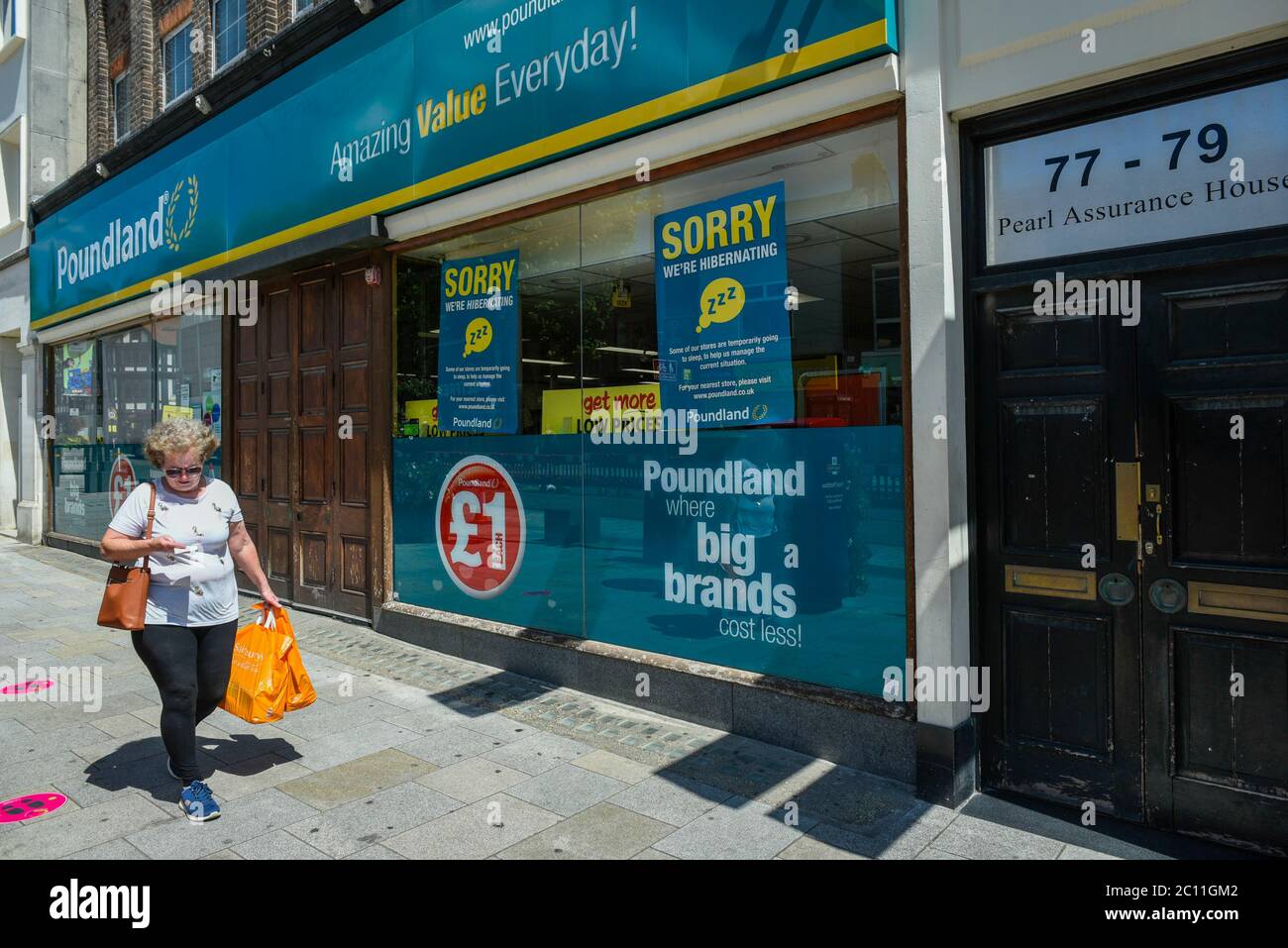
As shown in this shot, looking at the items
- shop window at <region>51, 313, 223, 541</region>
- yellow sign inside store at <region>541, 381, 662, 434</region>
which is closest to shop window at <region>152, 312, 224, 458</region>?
shop window at <region>51, 313, 223, 541</region>

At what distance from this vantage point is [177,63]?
13.3 metres

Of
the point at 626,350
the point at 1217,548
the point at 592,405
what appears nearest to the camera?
the point at 1217,548

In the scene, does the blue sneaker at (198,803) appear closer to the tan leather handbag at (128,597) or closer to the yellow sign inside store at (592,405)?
the tan leather handbag at (128,597)

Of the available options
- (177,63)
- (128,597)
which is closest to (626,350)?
(128,597)

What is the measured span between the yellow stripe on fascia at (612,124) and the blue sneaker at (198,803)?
4539mm

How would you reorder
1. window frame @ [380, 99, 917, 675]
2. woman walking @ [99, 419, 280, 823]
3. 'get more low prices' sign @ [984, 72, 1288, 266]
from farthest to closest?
window frame @ [380, 99, 917, 675] < woman walking @ [99, 419, 280, 823] < 'get more low prices' sign @ [984, 72, 1288, 266]

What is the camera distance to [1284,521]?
3.70 meters

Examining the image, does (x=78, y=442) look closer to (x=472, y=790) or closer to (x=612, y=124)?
(x=612, y=124)

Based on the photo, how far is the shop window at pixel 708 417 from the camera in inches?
191

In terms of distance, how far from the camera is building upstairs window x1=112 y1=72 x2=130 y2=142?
14.7 metres

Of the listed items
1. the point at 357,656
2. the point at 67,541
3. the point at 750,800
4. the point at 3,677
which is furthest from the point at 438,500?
the point at 67,541

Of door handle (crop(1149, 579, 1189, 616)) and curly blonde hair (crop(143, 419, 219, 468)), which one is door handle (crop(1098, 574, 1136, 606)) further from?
curly blonde hair (crop(143, 419, 219, 468))

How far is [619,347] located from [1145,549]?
348 cm
